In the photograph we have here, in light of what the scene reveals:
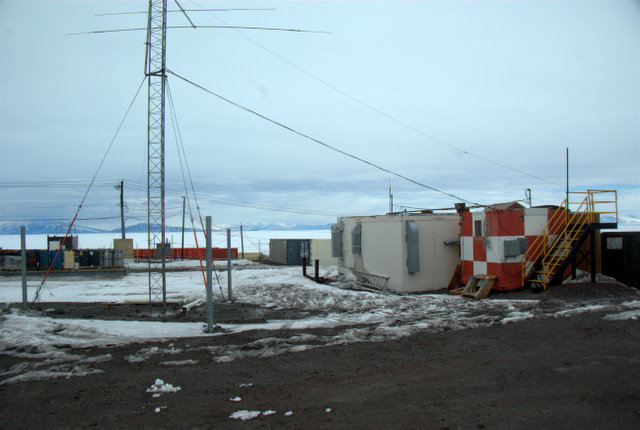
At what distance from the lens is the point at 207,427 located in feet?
15.0

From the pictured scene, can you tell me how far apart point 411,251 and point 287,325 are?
695cm

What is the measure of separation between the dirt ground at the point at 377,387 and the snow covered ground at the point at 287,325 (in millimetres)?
389

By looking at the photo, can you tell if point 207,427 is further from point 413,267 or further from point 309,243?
point 309,243

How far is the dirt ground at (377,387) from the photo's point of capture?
15.3 feet

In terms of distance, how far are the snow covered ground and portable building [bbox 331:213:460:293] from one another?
230 centimetres

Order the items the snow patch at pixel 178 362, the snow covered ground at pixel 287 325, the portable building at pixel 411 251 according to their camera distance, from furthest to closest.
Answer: the portable building at pixel 411 251 < the snow covered ground at pixel 287 325 < the snow patch at pixel 178 362

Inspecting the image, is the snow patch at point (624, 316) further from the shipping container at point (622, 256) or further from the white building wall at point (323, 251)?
the white building wall at point (323, 251)

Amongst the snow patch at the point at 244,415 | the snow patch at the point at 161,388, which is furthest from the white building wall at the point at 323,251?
the snow patch at the point at 244,415

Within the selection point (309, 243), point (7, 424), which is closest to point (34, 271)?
point (309, 243)

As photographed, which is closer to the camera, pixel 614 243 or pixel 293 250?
pixel 614 243

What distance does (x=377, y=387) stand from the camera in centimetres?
567

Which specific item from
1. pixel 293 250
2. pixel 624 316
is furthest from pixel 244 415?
pixel 293 250

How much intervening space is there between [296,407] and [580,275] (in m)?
12.6

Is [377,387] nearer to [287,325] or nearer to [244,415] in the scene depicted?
[244,415]
